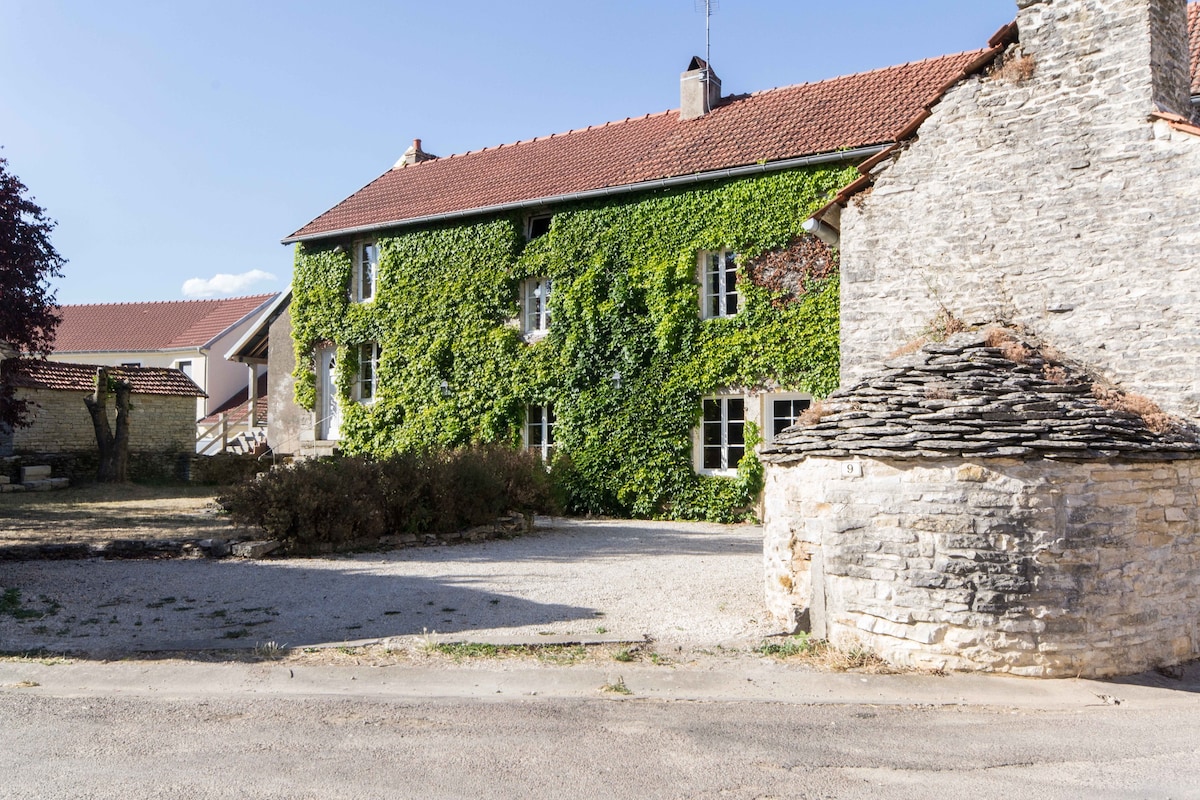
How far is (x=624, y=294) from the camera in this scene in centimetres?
1766

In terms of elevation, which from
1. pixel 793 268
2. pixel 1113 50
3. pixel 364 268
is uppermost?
pixel 364 268

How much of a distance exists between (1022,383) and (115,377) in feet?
77.7

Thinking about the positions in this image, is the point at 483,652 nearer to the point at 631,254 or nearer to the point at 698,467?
the point at 698,467

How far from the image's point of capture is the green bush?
488 inches

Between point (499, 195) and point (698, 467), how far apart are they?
713 cm

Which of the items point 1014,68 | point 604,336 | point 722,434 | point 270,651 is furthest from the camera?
point 604,336

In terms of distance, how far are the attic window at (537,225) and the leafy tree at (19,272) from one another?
27.8 feet

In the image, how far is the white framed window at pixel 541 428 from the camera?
18984mm

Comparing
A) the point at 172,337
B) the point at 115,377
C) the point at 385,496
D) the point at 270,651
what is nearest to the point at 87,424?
the point at 115,377

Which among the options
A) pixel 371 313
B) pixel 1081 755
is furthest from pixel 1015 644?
pixel 371 313

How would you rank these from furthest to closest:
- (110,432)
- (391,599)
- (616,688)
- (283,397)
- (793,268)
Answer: (110,432) < (283,397) < (793,268) < (391,599) < (616,688)

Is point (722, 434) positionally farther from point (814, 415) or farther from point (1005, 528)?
point (1005, 528)

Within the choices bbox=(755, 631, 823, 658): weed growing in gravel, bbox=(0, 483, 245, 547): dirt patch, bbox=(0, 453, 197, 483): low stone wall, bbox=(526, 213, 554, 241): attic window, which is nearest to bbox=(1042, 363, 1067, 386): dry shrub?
bbox=(755, 631, 823, 658): weed growing in gravel

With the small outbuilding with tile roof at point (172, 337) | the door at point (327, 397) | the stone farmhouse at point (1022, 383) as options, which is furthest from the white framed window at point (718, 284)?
the small outbuilding with tile roof at point (172, 337)
